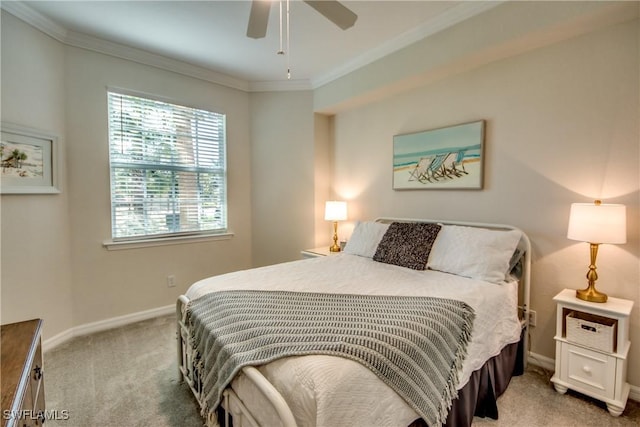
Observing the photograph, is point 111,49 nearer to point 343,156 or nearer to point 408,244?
point 343,156

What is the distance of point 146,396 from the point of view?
6.37ft

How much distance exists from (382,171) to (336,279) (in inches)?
62.5

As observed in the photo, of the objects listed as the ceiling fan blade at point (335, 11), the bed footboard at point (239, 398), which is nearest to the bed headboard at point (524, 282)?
the ceiling fan blade at point (335, 11)

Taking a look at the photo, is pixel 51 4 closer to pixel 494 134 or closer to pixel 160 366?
pixel 160 366

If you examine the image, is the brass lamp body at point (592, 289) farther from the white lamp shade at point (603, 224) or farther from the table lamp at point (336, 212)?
the table lamp at point (336, 212)

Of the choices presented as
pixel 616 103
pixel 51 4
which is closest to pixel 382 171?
pixel 616 103

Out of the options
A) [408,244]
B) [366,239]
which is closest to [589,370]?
[408,244]

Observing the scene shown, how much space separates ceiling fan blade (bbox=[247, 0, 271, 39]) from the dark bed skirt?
2019 millimetres

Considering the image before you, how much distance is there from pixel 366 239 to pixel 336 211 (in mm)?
668

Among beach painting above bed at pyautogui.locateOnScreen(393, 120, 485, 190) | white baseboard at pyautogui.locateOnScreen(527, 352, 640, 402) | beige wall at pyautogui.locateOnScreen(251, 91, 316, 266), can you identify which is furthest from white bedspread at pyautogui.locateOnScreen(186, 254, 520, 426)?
beige wall at pyautogui.locateOnScreen(251, 91, 316, 266)

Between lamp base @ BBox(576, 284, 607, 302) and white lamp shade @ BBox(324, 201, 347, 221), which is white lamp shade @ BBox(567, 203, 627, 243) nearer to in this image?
lamp base @ BBox(576, 284, 607, 302)

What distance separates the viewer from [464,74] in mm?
2619

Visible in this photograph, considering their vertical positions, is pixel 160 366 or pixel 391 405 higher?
pixel 391 405

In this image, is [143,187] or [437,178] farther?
[143,187]
